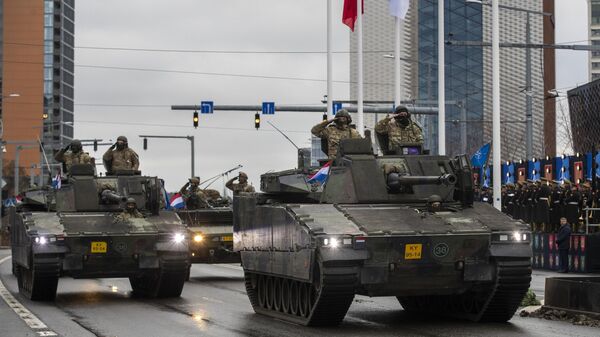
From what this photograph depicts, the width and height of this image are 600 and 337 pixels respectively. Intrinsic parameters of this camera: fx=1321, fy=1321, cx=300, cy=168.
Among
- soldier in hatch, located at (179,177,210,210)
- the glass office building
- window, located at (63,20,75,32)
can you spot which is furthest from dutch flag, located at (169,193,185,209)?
window, located at (63,20,75,32)

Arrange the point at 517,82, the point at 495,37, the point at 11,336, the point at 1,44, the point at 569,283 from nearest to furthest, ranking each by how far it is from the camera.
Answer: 1. the point at 11,336
2. the point at 569,283
3. the point at 495,37
4. the point at 517,82
5. the point at 1,44

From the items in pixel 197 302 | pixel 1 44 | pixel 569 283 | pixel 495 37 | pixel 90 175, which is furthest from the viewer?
pixel 1 44

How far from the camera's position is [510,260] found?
55.8 ft

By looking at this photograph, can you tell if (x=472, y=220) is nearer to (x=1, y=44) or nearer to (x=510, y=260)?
(x=510, y=260)

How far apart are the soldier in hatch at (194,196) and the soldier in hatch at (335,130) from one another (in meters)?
12.4

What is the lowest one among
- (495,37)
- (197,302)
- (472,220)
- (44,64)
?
(197,302)

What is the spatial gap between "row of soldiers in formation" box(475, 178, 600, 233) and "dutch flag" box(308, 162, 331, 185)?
14.9 meters

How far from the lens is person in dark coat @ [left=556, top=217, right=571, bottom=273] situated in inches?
1337

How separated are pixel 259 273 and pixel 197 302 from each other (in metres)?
3.03

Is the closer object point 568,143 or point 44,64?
point 568,143

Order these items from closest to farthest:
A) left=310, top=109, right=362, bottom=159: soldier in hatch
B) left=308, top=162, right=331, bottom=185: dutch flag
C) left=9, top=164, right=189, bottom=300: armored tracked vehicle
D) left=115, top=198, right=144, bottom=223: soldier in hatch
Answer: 1. left=308, top=162, right=331, bottom=185: dutch flag
2. left=310, top=109, right=362, bottom=159: soldier in hatch
3. left=9, top=164, right=189, bottom=300: armored tracked vehicle
4. left=115, top=198, right=144, bottom=223: soldier in hatch

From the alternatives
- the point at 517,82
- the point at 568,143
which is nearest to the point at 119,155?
the point at 568,143

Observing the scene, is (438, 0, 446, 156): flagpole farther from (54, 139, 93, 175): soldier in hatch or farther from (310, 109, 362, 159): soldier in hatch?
(310, 109, 362, 159): soldier in hatch

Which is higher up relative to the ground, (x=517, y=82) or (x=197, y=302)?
(x=517, y=82)
